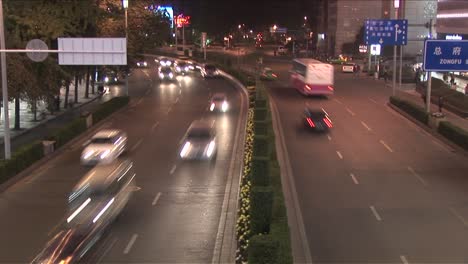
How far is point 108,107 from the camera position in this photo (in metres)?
43.2

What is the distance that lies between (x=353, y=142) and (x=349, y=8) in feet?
348

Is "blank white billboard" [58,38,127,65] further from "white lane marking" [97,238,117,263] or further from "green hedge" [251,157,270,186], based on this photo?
"white lane marking" [97,238,117,263]

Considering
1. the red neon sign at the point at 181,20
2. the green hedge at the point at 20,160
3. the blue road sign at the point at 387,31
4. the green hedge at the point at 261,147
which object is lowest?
the green hedge at the point at 20,160

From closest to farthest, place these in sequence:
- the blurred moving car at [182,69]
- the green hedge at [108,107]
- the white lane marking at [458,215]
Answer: the white lane marking at [458,215], the green hedge at [108,107], the blurred moving car at [182,69]

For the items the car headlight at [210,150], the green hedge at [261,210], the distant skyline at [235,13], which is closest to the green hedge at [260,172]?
the green hedge at [261,210]

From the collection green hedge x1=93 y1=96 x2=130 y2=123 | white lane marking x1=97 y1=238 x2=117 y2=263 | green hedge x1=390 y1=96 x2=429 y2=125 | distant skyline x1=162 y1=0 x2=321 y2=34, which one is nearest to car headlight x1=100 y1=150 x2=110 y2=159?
white lane marking x1=97 y1=238 x2=117 y2=263

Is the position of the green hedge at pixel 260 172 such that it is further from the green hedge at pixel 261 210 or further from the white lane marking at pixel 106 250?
the white lane marking at pixel 106 250

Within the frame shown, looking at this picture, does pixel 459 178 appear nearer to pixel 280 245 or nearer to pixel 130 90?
pixel 280 245

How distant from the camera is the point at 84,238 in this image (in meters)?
15.5

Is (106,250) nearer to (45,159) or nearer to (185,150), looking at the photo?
(185,150)

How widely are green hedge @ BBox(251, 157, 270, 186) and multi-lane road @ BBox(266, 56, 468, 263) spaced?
6.68 ft

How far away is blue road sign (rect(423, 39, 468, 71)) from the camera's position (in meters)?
36.3

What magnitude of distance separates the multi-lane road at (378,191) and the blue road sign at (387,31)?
11001 mm

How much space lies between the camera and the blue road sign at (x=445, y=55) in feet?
119
